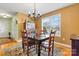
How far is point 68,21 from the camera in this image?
2539 mm

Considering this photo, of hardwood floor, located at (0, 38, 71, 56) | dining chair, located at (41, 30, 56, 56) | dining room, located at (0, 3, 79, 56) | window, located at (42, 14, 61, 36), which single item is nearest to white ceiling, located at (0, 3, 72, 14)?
dining room, located at (0, 3, 79, 56)

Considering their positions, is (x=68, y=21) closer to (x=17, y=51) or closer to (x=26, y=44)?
(x=26, y=44)

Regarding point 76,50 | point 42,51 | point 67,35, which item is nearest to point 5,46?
point 42,51

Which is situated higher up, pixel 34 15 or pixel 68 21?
pixel 34 15

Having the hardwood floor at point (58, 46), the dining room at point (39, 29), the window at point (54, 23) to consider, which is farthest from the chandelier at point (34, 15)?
the hardwood floor at point (58, 46)

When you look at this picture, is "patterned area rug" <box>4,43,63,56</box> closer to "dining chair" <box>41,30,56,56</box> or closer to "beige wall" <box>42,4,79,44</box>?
"dining chair" <box>41,30,56,56</box>

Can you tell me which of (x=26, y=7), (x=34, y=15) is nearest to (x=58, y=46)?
(x=34, y=15)

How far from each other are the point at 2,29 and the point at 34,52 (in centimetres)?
77

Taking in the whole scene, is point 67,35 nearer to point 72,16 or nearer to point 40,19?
point 72,16

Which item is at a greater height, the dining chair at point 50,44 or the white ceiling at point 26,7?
the white ceiling at point 26,7

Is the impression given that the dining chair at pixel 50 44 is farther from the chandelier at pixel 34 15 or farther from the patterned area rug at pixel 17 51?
the chandelier at pixel 34 15

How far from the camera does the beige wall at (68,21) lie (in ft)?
8.20

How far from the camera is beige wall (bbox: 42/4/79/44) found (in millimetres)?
2498

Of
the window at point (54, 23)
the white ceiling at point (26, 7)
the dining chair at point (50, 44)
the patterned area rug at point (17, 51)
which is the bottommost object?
the patterned area rug at point (17, 51)
